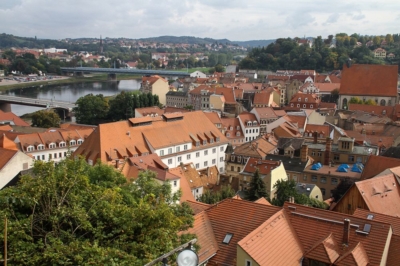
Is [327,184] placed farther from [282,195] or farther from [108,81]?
[108,81]

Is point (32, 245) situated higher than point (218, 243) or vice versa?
point (32, 245)

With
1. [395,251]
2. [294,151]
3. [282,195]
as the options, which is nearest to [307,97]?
[294,151]

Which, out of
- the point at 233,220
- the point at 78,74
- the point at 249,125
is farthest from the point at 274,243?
the point at 78,74

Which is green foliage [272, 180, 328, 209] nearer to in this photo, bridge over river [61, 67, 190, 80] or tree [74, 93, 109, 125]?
tree [74, 93, 109, 125]

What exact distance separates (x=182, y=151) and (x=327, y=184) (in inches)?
419

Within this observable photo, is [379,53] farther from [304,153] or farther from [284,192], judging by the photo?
[284,192]

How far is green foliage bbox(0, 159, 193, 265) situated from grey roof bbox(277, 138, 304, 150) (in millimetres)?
23402

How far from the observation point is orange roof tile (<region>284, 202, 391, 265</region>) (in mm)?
12180

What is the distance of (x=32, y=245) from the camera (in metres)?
9.15

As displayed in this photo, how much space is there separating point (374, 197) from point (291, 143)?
14694mm

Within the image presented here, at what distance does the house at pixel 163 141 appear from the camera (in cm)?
2953

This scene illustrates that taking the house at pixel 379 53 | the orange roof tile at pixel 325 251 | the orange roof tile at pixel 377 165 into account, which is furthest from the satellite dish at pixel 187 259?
the house at pixel 379 53

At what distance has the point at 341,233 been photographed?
41.5 ft

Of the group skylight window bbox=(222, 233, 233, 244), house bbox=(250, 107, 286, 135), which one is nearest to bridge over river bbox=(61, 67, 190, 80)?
house bbox=(250, 107, 286, 135)
